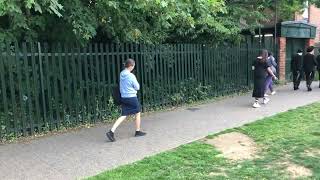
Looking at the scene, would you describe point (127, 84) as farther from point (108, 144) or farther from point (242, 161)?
point (242, 161)

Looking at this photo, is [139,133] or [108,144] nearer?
[108,144]

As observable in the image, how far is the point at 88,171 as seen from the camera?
634cm

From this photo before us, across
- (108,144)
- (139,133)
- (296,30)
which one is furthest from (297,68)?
(108,144)

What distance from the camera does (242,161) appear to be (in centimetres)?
679

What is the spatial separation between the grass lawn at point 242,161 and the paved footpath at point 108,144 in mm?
400

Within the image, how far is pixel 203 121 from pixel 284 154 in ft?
10.6

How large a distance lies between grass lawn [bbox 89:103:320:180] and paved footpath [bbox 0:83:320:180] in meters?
0.40

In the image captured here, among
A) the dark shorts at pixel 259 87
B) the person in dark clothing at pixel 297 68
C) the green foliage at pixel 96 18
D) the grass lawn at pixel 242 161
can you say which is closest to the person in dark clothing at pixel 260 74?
the dark shorts at pixel 259 87

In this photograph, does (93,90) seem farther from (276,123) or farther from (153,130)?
(276,123)

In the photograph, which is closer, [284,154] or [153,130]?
[284,154]

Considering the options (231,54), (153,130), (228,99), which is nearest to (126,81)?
(153,130)

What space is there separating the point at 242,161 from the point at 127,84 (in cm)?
268

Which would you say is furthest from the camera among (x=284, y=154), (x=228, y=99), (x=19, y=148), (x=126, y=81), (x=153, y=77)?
(x=228, y=99)

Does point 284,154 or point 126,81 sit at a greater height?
point 126,81
